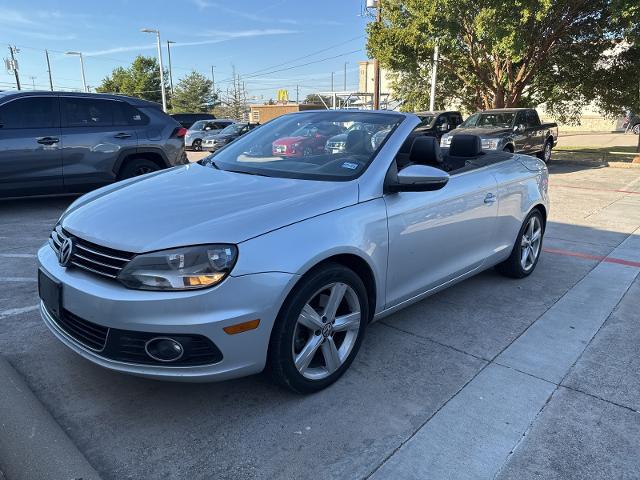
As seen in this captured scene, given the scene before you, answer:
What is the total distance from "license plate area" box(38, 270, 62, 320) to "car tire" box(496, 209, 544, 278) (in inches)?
146

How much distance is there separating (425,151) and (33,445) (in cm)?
294

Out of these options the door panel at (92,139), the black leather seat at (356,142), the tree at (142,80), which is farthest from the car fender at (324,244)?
the tree at (142,80)

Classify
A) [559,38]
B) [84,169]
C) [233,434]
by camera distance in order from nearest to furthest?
[233,434] → [84,169] → [559,38]

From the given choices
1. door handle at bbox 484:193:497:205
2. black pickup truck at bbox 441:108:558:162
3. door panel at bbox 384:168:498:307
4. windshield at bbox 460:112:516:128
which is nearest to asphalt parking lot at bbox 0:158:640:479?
door panel at bbox 384:168:498:307

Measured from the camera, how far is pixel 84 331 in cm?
249

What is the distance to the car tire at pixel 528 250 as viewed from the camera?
461 cm

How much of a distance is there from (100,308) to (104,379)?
792 millimetres

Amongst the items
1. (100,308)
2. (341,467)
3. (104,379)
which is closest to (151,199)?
(100,308)

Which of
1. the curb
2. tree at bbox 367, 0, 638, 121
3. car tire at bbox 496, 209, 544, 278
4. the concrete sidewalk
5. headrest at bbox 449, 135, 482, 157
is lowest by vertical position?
the concrete sidewalk

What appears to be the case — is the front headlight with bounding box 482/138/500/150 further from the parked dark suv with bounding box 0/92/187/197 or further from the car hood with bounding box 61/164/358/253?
the car hood with bounding box 61/164/358/253

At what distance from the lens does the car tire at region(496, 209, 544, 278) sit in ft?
15.1

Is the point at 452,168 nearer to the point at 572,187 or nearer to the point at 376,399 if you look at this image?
the point at 376,399

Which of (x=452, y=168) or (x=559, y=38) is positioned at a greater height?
(x=559, y=38)

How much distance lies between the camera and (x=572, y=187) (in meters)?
11.2
